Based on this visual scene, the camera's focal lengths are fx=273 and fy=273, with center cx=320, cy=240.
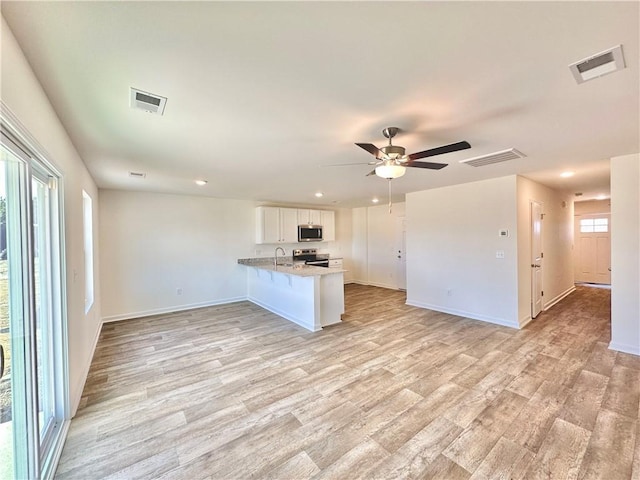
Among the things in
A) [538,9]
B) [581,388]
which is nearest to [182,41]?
[538,9]

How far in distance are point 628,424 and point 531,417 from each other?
26.9 inches

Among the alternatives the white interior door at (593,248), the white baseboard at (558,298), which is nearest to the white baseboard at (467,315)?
the white baseboard at (558,298)

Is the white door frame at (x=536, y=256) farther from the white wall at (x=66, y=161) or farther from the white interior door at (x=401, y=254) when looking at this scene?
the white wall at (x=66, y=161)

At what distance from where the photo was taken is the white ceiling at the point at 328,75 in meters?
1.16

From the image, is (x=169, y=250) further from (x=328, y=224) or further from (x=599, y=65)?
(x=599, y=65)

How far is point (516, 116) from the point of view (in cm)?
212

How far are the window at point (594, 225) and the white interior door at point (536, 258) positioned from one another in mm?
4764

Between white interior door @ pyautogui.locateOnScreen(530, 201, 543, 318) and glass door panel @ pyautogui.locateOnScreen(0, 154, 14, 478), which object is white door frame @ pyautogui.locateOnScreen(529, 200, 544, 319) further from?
glass door panel @ pyautogui.locateOnScreen(0, 154, 14, 478)

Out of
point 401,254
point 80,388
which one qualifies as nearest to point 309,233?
point 401,254

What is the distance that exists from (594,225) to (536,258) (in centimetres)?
513

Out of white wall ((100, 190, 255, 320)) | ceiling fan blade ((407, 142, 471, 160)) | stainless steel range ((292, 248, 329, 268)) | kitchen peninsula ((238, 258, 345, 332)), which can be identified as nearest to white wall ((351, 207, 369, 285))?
stainless steel range ((292, 248, 329, 268))

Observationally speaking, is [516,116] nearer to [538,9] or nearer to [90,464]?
[538,9]

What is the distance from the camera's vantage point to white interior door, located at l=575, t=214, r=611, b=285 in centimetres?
767

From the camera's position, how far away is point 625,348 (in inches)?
132
